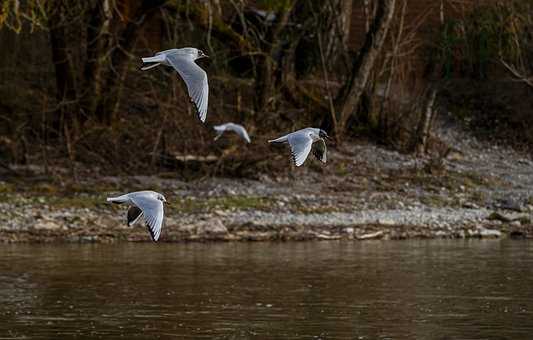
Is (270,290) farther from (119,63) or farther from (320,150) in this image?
(119,63)

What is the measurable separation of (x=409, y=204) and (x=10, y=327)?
9.66 metres

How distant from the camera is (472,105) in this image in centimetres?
2577

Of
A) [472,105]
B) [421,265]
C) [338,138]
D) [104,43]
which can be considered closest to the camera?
[421,265]

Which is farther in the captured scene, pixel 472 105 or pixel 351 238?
pixel 472 105

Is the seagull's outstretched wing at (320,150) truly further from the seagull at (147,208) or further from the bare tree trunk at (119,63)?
the bare tree trunk at (119,63)

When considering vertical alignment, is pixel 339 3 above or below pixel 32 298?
above

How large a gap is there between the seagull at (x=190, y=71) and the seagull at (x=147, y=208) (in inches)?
36.3

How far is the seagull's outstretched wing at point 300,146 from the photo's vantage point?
962 centimetres

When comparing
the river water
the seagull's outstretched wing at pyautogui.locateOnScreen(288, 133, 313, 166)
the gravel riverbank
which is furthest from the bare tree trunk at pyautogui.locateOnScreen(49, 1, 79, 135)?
the seagull's outstretched wing at pyautogui.locateOnScreen(288, 133, 313, 166)

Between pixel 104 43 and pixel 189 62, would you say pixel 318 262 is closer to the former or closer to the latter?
pixel 189 62

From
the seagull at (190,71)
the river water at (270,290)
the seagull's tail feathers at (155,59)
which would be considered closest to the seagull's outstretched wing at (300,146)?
the seagull at (190,71)

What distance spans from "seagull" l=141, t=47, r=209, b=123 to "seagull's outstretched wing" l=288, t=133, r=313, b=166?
84 centimetres

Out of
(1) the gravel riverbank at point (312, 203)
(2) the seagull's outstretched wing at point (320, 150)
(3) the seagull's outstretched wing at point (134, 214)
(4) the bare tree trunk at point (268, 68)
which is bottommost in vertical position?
(1) the gravel riverbank at point (312, 203)

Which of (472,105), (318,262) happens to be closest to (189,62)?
(318,262)
